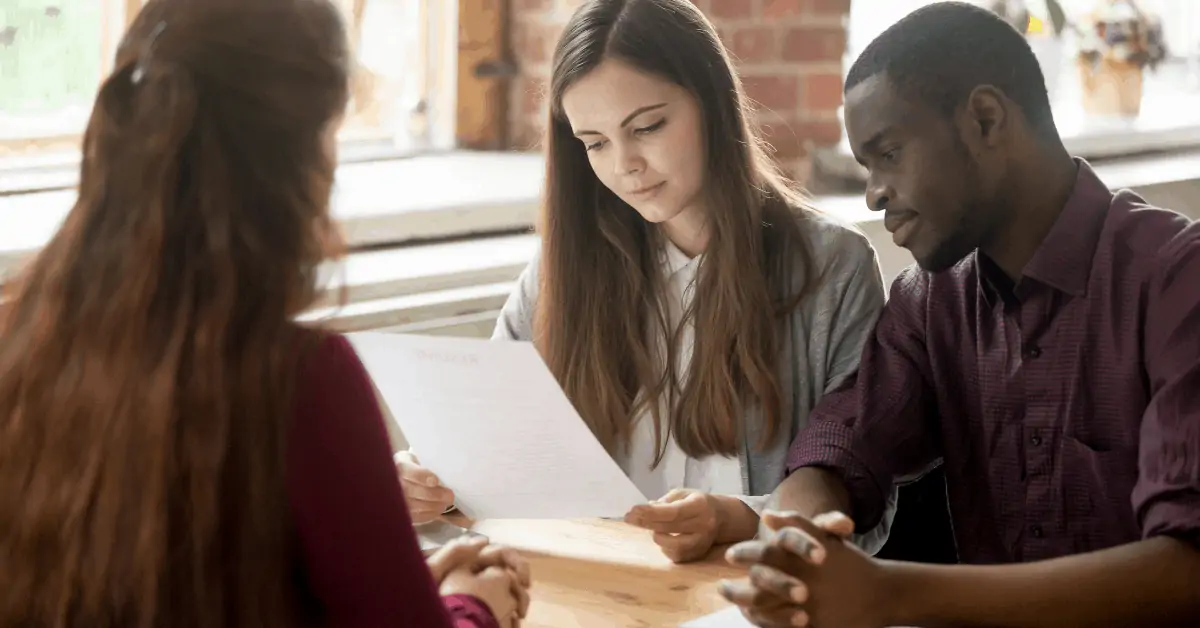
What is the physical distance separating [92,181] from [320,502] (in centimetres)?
25

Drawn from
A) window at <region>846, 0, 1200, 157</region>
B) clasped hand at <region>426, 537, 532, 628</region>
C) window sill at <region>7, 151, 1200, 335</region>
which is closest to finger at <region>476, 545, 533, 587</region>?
clasped hand at <region>426, 537, 532, 628</region>

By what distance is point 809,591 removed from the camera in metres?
1.21

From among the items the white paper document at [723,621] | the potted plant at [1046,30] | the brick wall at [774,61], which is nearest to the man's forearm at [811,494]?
the white paper document at [723,621]

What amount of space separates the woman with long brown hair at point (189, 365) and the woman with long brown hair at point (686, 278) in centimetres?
88

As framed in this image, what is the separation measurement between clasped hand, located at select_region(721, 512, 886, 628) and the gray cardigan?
537 millimetres

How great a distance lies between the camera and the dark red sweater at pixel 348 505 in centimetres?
90

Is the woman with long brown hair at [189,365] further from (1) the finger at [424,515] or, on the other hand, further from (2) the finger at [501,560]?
(1) the finger at [424,515]

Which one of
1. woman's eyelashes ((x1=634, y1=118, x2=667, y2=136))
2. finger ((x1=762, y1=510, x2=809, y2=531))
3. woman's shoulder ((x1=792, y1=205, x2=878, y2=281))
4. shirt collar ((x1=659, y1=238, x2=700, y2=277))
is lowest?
finger ((x1=762, y1=510, x2=809, y2=531))

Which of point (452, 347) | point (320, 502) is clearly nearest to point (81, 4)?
point (452, 347)

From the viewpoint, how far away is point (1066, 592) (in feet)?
4.10

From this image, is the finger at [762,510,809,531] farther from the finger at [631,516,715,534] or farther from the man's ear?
the man's ear

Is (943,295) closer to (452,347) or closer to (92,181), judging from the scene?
(452,347)

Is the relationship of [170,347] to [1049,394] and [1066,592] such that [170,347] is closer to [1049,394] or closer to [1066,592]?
[1066,592]

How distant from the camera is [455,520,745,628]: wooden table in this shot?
133 cm
